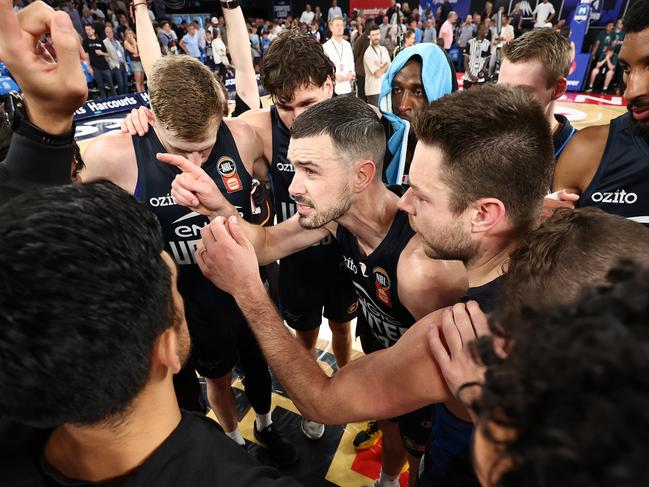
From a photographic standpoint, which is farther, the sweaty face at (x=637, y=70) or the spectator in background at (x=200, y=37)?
the spectator in background at (x=200, y=37)

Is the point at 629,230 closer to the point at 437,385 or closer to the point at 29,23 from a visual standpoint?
the point at 437,385

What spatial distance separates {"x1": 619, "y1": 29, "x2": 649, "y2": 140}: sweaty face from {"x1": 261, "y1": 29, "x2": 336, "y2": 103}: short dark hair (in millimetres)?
1799

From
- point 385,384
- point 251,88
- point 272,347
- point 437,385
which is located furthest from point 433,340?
point 251,88

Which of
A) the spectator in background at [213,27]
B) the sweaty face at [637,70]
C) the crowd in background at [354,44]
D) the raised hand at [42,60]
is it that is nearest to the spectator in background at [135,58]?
the crowd in background at [354,44]

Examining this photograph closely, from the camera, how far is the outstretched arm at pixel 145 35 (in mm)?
3072

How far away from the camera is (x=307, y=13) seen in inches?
738

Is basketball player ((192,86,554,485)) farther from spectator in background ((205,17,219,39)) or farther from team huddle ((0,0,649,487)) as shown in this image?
spectator in background ((205,17,219,39))

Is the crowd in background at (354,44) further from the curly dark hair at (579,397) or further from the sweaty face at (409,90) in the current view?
the curly dark hair at (579,397)

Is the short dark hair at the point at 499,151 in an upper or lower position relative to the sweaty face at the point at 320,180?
upper

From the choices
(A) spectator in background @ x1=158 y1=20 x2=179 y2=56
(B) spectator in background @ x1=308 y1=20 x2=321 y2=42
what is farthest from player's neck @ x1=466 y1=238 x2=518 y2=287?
(B) spectator in background @ x1=308 y1=20 x2=321 y2=42

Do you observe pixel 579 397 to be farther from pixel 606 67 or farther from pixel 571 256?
pixel 606 67

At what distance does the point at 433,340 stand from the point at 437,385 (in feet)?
0.57

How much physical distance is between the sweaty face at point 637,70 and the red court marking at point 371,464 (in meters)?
2.64

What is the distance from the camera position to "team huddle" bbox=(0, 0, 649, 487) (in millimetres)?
567
